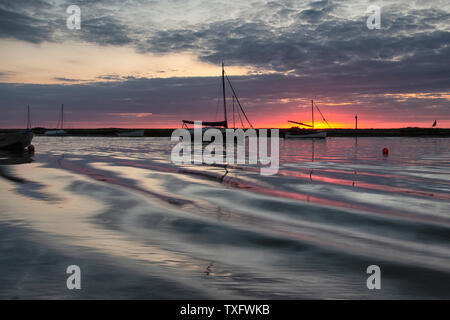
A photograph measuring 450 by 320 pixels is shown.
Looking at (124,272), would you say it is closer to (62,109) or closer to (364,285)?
(364,285)

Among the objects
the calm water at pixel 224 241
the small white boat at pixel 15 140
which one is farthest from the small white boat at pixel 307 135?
the calm water at pixel 224 241

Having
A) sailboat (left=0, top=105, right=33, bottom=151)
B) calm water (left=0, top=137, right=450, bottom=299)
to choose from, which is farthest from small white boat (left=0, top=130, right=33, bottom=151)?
calm water (left=0, top=137, right=450, bottom=299)

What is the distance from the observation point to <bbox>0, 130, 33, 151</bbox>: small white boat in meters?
36.5

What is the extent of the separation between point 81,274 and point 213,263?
190 centimetres

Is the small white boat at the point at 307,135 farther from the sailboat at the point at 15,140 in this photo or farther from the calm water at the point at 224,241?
the calm water at the point at 224,241

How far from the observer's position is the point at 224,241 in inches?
271

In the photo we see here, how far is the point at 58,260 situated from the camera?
5672 millimetres

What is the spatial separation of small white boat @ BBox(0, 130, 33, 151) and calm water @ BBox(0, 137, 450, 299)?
26.7 m

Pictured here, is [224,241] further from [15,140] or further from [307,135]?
[307,135]

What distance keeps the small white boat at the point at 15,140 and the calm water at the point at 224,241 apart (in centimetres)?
2674

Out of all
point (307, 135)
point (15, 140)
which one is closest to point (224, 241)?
point (15, 140)

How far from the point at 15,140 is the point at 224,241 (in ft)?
120

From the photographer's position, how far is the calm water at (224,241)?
4.79 metres
